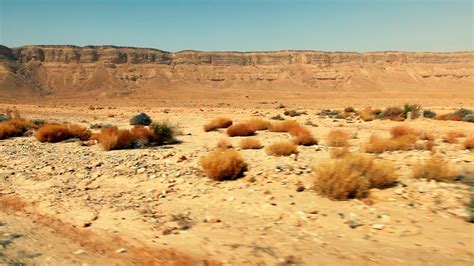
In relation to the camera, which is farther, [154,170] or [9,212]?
[154,170]

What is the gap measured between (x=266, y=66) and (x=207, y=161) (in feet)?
438

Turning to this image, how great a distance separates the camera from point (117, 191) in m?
9.77

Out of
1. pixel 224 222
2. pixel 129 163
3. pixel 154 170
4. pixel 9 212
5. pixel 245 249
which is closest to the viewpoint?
pixel 245 249

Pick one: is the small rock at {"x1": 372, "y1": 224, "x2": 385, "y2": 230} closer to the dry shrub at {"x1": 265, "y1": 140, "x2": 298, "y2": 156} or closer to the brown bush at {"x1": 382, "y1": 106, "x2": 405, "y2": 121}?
the dry shrub at {"x1": 265, "y1": 140, "x2": 298, "y2": 156}

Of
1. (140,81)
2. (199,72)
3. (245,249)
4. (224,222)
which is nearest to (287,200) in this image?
(224,222)

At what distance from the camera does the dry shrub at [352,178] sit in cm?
841

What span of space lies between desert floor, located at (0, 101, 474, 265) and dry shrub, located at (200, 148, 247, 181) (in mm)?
238

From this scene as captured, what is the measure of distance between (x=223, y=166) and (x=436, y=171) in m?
4.58

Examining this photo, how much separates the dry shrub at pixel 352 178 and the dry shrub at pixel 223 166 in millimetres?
2091

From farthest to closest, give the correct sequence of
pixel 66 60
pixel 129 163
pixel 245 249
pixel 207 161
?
pixel 66 60 → pixel 129 163 → pixel 207 161 → pixel 245 249

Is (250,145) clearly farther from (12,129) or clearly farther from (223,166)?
(12,129)

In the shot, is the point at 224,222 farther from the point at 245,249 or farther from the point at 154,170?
the point at 154,170

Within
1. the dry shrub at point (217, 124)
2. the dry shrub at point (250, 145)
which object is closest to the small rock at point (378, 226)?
the dry shrub at point (250, 145)

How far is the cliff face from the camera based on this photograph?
382 ft
